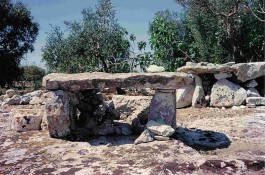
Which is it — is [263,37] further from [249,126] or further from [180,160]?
[180,160]

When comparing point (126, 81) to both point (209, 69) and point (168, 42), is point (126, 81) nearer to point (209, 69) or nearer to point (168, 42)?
point (209, 69)

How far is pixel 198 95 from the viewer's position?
11.2 meters

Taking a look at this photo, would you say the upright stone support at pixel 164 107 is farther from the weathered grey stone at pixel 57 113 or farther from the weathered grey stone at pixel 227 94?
the weathered grey stone at pixel 227 94

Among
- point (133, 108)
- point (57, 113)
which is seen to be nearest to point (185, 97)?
point (133, 108)

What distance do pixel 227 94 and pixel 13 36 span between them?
44.3 ft

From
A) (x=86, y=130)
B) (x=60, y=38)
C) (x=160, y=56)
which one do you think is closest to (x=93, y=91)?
(x=86, y=130)

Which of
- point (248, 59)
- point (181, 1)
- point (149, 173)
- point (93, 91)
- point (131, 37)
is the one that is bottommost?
point (149, 173)

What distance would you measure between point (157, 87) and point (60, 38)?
40.3 feet

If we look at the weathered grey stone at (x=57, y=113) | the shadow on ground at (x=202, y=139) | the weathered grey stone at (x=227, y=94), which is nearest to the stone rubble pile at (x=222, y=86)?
the weathered grey stone at (x=227, y=94)

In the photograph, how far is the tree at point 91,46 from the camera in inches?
679

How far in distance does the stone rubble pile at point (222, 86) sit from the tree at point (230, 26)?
4.52 meters

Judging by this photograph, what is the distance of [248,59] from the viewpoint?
54.1 feet

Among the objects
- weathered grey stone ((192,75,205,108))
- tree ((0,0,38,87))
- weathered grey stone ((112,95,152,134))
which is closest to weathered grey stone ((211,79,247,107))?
weathered grey stone ((192,75,205,108))

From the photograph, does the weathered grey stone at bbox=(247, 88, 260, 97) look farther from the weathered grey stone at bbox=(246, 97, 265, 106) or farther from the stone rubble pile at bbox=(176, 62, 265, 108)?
the weathered grey stone at bbox=(246, 97, 265, 106)
